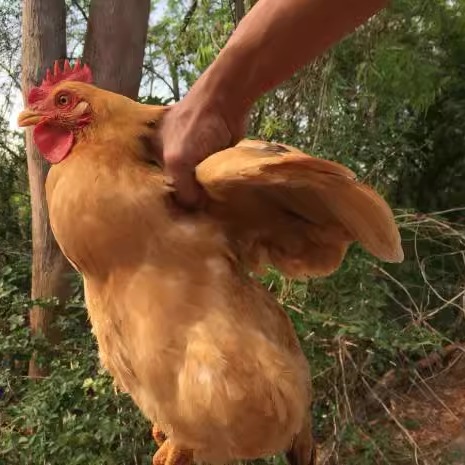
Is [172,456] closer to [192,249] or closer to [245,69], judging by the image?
[192,249]

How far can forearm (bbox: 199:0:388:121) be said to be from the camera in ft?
1.58

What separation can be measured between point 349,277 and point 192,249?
974 mm

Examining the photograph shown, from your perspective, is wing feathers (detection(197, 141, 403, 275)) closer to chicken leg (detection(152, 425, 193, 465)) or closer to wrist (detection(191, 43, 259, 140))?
wrist (detection(191, 43, 259, 140))

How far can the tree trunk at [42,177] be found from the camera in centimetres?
167

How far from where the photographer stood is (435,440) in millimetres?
1789

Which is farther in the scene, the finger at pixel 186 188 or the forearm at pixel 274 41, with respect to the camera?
the finger at pixel 186 188

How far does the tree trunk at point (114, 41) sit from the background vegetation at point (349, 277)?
202mm

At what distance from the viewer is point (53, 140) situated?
650 millimetres

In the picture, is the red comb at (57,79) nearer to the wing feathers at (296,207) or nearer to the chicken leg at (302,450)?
the wing feathers at (296,207)

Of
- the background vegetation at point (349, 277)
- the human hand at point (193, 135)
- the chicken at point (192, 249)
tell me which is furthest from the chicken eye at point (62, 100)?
the background vegetation at point (349, 277)

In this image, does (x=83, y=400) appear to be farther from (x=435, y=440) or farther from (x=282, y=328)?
(x=435, y=440)

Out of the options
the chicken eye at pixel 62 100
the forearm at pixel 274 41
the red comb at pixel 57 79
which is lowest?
the chicken eye at pixel 62 100

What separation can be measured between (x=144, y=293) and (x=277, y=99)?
1.42m

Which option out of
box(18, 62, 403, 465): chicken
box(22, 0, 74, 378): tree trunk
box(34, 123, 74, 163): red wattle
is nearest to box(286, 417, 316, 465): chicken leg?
box(18, 62, 403, 465): chicken
